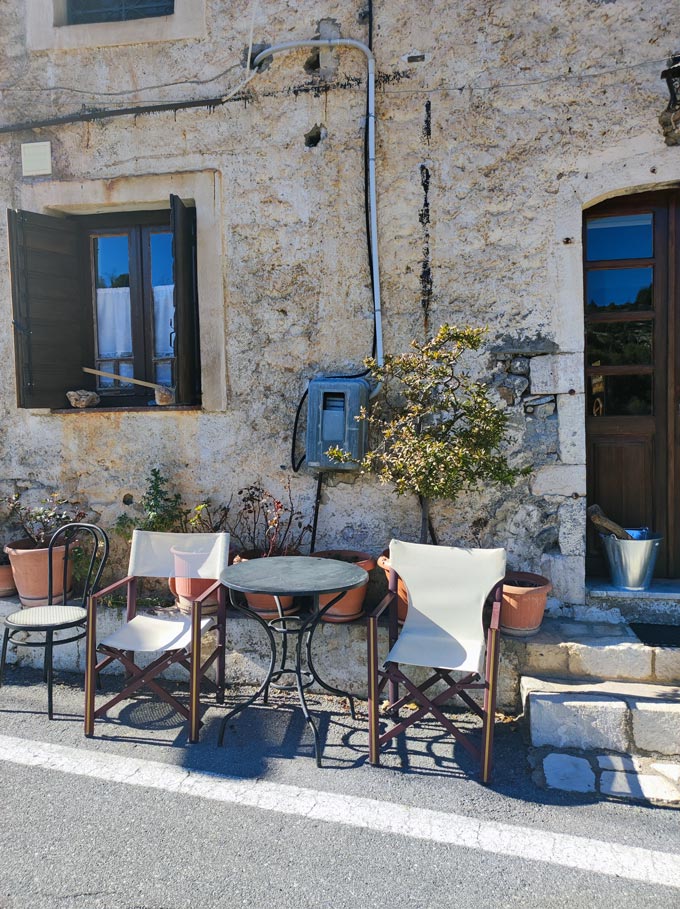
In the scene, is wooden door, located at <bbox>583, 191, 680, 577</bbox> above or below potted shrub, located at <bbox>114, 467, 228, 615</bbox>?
above

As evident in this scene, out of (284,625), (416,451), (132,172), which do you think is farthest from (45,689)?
(132,172)

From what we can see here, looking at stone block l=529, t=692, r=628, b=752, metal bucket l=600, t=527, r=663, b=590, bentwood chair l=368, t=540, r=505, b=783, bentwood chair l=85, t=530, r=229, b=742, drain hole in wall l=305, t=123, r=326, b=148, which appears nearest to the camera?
bentwood chair l=368, t=540, r=505, b=783

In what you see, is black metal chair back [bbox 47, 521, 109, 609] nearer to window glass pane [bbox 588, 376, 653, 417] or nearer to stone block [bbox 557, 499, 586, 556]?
stone block [bbox 557, 499, 586, 556]

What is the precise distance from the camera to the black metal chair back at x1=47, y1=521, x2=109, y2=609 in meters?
3.98

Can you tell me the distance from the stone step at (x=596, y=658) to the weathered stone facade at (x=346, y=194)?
1.58ft

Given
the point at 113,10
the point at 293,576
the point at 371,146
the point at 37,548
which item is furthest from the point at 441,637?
the point at 113,10

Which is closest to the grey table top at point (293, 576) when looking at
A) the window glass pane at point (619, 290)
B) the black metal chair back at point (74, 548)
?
the black metal chair back at point (74, 548)

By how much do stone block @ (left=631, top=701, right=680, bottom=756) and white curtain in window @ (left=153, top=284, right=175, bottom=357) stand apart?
3700mm

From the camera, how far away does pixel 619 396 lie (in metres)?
4.24

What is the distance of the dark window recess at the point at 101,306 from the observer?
4.45 m

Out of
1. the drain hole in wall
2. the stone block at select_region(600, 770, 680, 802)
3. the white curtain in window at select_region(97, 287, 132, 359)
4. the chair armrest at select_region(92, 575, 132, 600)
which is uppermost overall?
the drain hole in wall

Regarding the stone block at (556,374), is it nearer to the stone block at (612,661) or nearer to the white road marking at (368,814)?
the stone block at (612,661)

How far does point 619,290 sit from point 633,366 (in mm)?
488

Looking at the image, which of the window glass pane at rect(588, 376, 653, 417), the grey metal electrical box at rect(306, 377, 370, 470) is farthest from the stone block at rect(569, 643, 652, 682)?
the grey metal electrical box at rect(306, 377, 370, 470)
